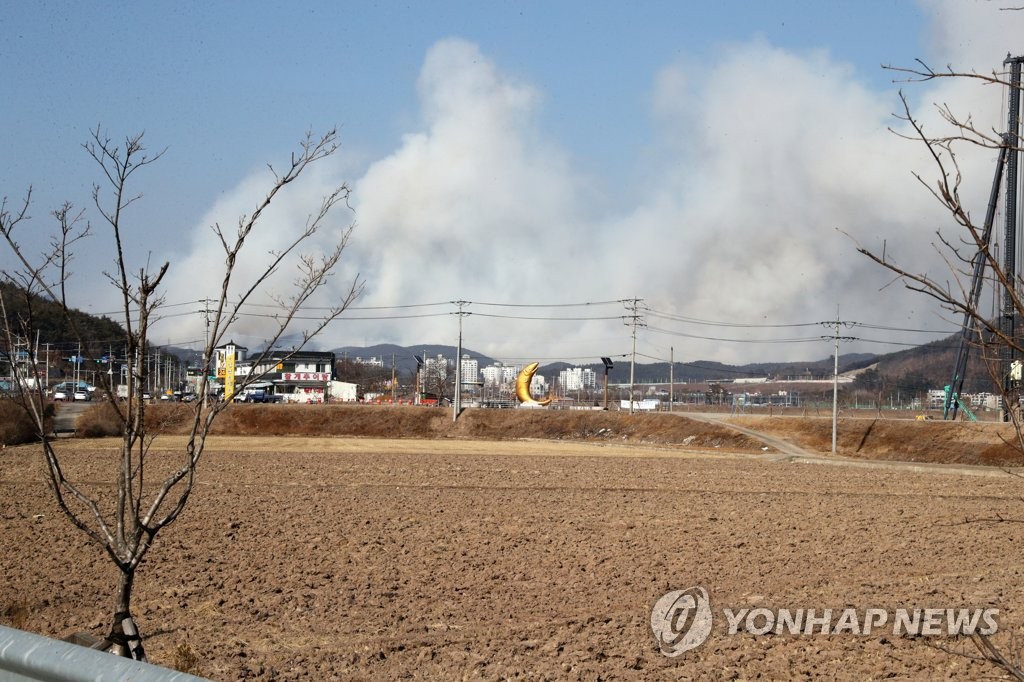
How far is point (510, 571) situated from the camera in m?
14.2

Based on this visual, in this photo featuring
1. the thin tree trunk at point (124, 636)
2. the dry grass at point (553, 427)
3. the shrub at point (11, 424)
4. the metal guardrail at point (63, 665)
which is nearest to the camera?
the metal guardrail at point (63, 665)

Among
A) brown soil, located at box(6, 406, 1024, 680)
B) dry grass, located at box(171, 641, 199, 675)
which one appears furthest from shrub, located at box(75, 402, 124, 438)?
dry grass, located at box(171, 641, 199, 675)

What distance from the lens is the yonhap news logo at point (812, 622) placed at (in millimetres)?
10078

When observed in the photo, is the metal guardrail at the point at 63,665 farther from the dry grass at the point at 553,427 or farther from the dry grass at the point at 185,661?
the dry grass at the point at 553,427

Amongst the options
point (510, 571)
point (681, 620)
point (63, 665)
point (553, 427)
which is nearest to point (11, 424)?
point (553, 427)

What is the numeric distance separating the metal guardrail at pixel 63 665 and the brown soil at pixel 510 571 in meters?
3.75

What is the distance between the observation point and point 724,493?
27.4 m

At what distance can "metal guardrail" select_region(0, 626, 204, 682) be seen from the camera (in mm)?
3131

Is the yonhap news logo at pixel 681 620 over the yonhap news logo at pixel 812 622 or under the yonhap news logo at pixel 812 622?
under

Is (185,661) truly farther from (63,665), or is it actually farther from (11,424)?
(11,424)

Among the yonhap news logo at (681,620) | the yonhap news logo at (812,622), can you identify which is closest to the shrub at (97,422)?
the yonhap news logo at (681,620)

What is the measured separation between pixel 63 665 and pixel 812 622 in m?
9.44

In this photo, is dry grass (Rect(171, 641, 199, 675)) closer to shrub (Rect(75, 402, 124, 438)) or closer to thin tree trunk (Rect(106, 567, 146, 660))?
thin tree trunk (Rect(106, 567, 146, 660))

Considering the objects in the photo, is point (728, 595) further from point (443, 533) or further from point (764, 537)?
point (443, 533)
